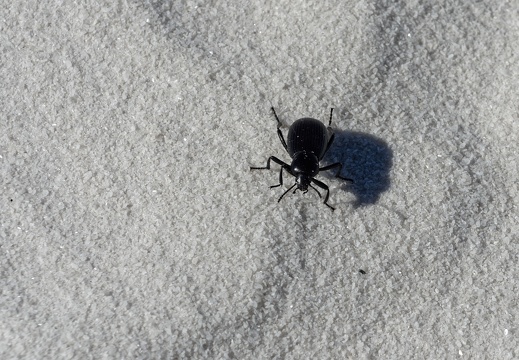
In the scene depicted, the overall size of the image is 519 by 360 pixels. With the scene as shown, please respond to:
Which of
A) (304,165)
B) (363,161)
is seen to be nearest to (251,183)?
(304,165)

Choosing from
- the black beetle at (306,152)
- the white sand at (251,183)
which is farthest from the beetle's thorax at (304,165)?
the white sand at (251,183)

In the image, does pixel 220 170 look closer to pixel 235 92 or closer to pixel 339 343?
pixel 235 92

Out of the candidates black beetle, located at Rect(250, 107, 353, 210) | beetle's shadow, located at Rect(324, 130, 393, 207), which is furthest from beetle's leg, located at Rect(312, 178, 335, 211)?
beetle's shadow, located at Rect(324, 130, 393, 207)

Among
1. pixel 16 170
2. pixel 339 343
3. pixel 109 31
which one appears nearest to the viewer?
pixel 339 343

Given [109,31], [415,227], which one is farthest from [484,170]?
[109,31]

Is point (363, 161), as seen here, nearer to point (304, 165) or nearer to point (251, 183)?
point (304, 165)

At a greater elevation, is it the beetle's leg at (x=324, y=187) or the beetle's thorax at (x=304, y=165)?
the beetle's thorax at (x=304, y=165)

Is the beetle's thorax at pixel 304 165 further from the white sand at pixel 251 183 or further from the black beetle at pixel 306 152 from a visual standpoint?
the white sand at pixel 251 183
